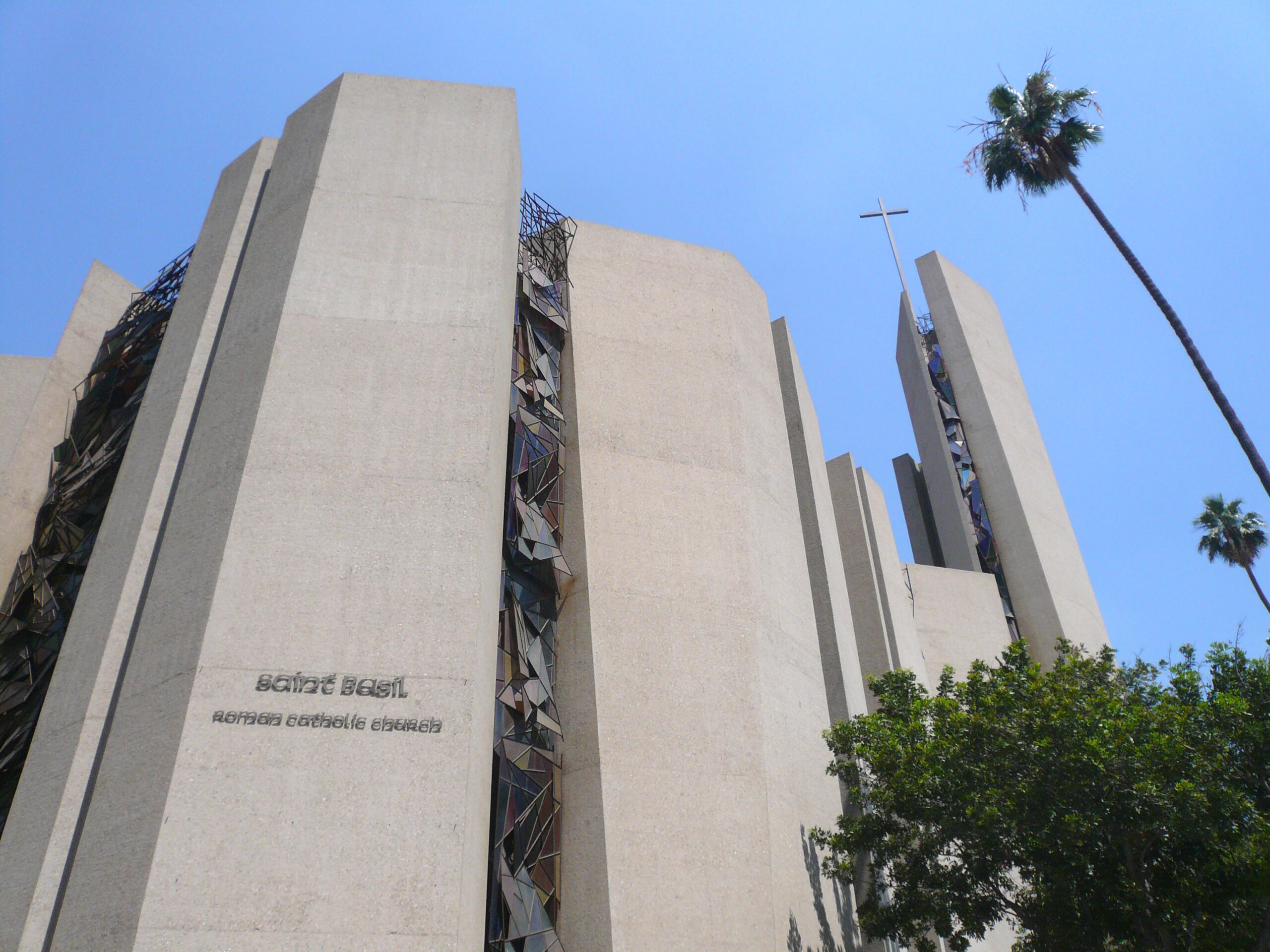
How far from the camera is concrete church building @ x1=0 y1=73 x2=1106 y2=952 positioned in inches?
470

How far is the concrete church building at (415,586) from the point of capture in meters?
11.9

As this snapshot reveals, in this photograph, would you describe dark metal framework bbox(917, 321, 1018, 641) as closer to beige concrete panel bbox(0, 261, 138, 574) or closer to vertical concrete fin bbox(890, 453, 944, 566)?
vertical concrete fin bbox(890, 453, 944, 566)

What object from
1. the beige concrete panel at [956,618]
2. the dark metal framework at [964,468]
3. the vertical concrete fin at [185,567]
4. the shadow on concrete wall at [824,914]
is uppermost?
the dark metal framework at [964,468]

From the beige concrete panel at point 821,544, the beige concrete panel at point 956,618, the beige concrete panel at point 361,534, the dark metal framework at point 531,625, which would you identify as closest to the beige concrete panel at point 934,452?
the beige concrete panel at point 956,618

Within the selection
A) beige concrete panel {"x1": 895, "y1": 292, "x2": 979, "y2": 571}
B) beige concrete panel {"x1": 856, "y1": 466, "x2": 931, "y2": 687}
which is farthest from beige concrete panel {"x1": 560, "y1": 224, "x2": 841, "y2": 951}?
beige concrete panel {"x1": 895, "y1": 292, "x2": 979, "y2": 571}

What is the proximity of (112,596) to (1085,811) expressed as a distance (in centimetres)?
1558

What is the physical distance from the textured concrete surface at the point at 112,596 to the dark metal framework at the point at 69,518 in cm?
335

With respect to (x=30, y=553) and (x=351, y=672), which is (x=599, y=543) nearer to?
(x=351, y=672)

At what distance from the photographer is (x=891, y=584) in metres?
29.5

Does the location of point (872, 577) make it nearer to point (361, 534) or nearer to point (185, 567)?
point (361, 534)

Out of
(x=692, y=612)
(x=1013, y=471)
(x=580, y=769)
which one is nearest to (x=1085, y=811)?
(x=692, y=612)

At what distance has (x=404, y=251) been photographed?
56.5 feet

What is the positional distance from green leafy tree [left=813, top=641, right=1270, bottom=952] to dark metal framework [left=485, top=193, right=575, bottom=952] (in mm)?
5433

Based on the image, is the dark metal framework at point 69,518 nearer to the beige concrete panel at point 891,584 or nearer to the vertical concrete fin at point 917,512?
the beige concrete panel at point 891,584
